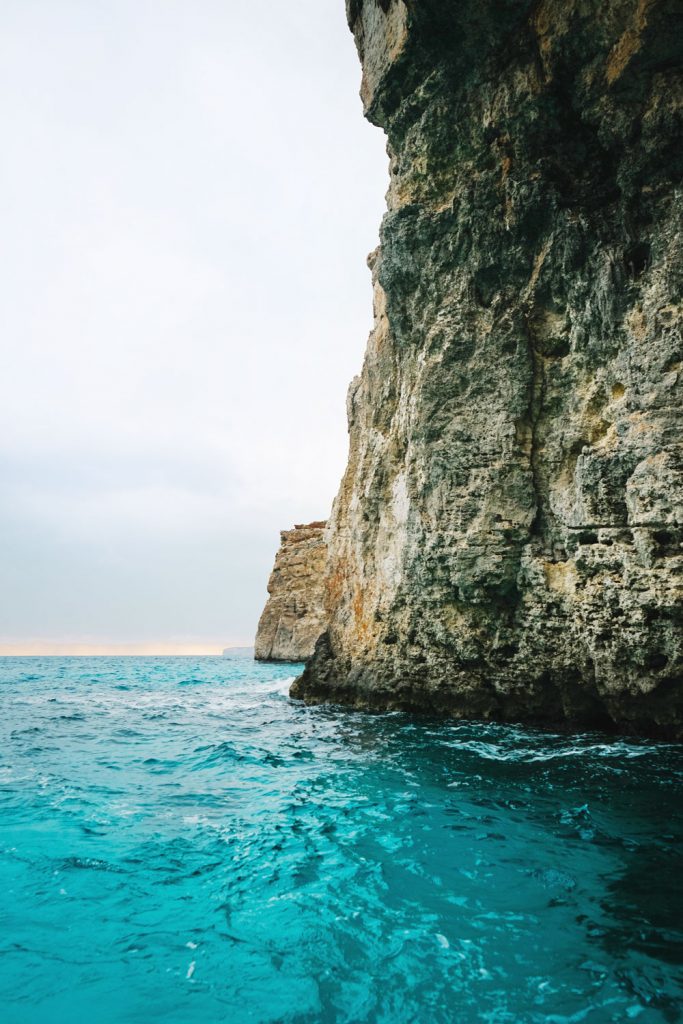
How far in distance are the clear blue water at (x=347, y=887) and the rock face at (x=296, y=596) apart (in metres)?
38.4

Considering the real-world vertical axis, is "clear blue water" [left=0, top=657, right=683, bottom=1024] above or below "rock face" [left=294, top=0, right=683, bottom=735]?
below

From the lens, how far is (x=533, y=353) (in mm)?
12141

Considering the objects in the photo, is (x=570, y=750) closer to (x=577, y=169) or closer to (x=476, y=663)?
(x=476, y=663)

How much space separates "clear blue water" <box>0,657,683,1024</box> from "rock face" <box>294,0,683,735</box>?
263 centimetres

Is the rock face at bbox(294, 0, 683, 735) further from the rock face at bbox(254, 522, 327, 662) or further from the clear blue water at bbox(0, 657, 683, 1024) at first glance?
the rock face at bbox(254, 522, 327, 662)

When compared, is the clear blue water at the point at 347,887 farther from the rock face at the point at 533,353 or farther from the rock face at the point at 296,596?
the rock face at the point at 296,596

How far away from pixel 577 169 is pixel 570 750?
11.1 meters

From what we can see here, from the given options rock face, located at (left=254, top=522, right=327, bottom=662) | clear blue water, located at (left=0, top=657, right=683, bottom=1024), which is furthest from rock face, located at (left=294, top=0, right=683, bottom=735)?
rock face, located at (left=254, top=522, right=327, bottom=662)

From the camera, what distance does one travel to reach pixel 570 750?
1013cm

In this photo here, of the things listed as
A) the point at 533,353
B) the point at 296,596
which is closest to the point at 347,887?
the point at 533,353

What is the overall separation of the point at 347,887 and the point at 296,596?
146ft

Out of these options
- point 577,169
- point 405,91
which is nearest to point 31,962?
point 577,169

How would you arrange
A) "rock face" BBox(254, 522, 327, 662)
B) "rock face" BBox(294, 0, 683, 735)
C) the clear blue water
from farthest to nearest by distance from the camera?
1. "rock face" BBox(254, 522, 327, 662)
2. "rock face" BBox(294, 0, 683, 735)
3. the clear blue water

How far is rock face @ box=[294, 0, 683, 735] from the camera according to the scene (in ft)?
31.4
